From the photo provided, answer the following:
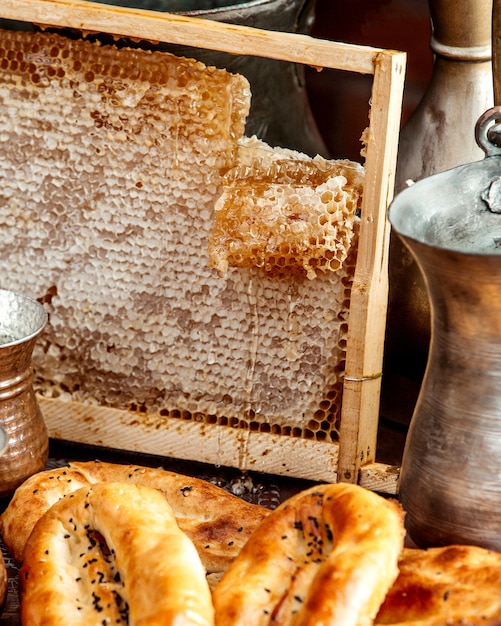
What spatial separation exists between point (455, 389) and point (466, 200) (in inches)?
8.8

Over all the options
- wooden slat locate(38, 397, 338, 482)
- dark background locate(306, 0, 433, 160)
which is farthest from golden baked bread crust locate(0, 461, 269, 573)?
dark background locate(306, 0, 433, 160)

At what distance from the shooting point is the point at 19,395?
1200mm

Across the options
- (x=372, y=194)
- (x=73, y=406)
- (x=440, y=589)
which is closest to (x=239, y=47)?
(x=372, y=194)

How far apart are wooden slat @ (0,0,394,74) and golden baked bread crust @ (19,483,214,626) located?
1.77 feet

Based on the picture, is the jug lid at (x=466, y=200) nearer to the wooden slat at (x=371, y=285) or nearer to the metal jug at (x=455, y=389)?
the metal jug at (x=455, y=389)

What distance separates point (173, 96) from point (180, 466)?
20.7 inches

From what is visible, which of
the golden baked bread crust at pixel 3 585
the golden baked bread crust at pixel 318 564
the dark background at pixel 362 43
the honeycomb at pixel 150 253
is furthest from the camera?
the dark background at pixel 362 43

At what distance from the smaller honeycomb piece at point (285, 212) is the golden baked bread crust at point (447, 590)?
1.47 feet

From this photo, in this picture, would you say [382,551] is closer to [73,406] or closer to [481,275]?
[481,275]

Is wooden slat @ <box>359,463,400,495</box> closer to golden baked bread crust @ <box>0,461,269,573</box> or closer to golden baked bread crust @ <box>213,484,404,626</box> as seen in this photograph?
golden baked bread crust @ <box>0,461,269,573</box>

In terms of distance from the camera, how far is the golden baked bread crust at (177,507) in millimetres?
1043

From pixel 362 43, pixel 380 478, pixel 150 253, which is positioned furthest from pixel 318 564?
pixel 362 43

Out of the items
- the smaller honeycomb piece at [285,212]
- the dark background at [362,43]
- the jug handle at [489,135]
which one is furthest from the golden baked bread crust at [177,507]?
the dark background at [362,43]

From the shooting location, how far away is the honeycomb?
1.24 metres
